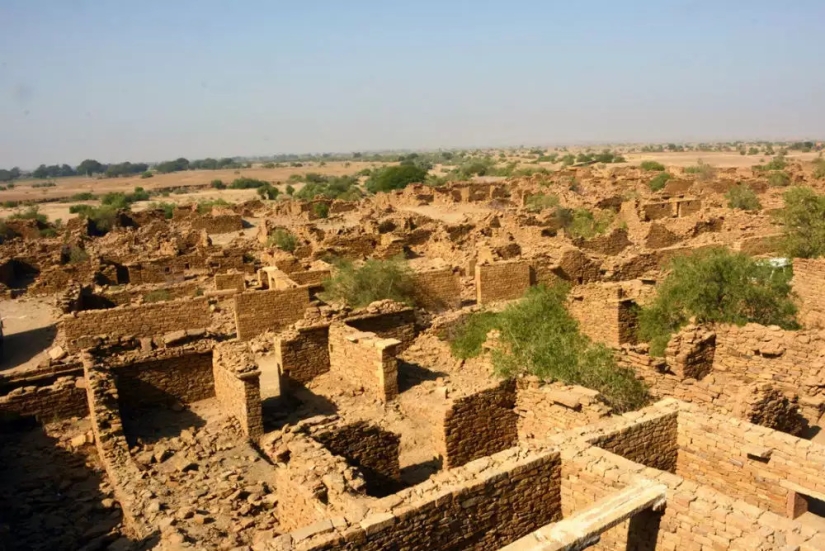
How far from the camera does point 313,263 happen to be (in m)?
22.4

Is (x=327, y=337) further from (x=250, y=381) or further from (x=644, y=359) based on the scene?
(x=644, y=359)

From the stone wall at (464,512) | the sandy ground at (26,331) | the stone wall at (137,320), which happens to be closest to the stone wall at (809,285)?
the stone wall at (464,512)

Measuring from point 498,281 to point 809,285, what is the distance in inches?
290

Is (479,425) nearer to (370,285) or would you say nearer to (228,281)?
(370,285)

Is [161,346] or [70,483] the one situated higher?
[161,346]

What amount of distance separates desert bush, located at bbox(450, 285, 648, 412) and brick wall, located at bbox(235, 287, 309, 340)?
15.1ft

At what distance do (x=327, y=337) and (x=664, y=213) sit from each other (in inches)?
889

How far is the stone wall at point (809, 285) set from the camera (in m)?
14.3

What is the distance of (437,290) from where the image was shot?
59.8 feet

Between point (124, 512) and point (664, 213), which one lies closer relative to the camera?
point (124, 512)

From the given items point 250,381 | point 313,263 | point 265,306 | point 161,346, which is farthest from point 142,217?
point 250,381

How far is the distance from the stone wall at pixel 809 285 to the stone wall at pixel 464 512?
1014 centimetres

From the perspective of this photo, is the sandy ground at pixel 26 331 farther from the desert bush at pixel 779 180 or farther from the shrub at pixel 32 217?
the desert bush at pixel 779 180

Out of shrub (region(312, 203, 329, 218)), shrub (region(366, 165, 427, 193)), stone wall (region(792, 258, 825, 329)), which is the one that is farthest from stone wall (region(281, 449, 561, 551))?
shrub (region(366, 165, 427, 193))
